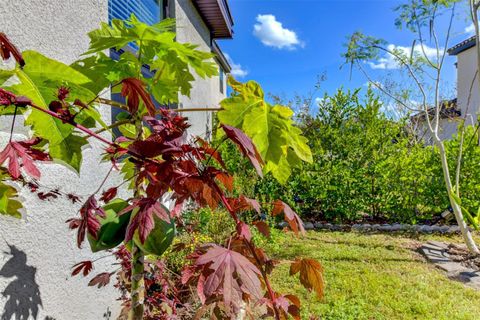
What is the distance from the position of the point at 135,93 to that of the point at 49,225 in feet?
4.75

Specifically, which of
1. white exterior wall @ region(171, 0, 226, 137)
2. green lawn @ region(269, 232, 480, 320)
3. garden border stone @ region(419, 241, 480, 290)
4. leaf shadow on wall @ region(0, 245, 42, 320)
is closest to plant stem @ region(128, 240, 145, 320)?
leaf shadow on wall @ region(0, 245, 42, 320)

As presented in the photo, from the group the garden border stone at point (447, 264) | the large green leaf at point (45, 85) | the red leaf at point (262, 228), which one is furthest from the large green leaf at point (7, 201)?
the garden border stone at point (447, 264)

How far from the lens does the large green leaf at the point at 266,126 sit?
1236 millimetres

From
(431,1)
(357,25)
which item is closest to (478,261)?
(431,1)

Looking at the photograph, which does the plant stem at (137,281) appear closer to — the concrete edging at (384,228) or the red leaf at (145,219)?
the red leaf at (145,219)

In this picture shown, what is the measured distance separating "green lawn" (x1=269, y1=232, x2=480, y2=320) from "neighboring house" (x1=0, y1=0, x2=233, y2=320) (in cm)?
222

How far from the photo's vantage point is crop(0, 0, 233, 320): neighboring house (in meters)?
1.61

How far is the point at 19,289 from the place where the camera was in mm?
1632

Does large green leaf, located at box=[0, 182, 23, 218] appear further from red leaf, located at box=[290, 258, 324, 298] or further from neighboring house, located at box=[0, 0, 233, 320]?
red leaf, located at box=[290, 258, 324, 298]

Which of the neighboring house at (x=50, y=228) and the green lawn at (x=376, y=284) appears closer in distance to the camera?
the neighboring house at (x=50, y=228)

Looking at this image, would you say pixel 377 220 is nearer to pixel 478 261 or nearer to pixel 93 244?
pixel 478 261

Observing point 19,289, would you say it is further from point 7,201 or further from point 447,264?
point 447,264

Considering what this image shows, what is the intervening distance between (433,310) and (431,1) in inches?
180

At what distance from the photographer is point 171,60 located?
1.33 metres
